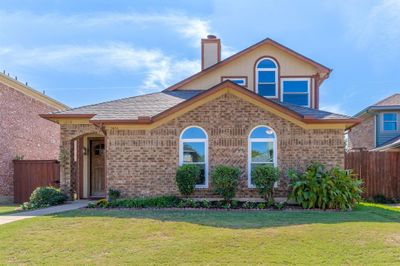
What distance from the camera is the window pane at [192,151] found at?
→ 1301 cm

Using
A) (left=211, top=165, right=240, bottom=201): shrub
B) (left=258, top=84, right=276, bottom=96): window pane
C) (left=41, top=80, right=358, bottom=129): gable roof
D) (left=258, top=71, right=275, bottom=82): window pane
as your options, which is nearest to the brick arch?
(left=41, top=80, right=358, bottom=129): gable roof

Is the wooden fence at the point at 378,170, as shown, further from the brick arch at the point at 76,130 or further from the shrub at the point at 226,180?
the brick arch at the point at 76,130

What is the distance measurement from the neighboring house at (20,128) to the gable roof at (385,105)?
19480 mm

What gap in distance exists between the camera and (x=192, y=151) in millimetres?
13031

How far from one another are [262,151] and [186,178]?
2.94 metres

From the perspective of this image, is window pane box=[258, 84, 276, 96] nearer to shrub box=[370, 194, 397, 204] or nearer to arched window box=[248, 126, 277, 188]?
arched window box=[248, 126, 277, 188]

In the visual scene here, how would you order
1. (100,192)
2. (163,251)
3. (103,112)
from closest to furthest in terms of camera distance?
(163,251), (103,112), (100,192)

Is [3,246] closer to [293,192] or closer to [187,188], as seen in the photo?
[187,188]

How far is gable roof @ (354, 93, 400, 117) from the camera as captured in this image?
22266mm

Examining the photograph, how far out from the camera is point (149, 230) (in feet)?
26.3

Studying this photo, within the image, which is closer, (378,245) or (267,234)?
(378,245)

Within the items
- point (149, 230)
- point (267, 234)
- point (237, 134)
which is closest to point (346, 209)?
point (237, 134)

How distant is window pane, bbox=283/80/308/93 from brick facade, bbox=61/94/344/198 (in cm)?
403

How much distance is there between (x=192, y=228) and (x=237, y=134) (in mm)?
5360
